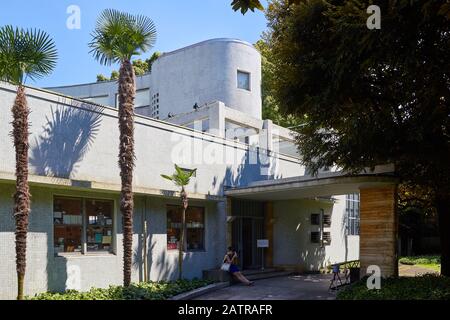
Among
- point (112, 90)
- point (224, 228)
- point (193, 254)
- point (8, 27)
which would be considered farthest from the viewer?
point (112, 90)

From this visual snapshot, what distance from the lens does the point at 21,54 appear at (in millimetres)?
11281

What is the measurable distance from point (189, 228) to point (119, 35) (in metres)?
6.85

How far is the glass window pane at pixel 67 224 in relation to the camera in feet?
41.7

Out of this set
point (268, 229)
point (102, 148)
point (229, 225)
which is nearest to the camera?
point (102, 148)

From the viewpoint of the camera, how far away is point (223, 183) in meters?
18.0

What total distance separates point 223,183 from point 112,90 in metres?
18.8

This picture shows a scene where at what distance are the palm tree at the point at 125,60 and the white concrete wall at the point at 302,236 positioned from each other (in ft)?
28.4

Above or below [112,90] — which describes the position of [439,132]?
below

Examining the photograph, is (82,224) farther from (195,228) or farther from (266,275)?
(266,275)

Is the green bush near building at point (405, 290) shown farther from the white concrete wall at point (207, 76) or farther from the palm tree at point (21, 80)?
the white concrete wall at point (207, 76)

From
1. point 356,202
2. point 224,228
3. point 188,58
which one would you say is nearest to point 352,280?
point 224,228

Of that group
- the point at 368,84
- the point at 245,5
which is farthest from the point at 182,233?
the point at 245,5

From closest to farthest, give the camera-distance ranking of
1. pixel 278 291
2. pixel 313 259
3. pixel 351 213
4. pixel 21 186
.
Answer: pixel 21 186 < pixel 278 291 < pixel 313 259 < pixel 351 213
